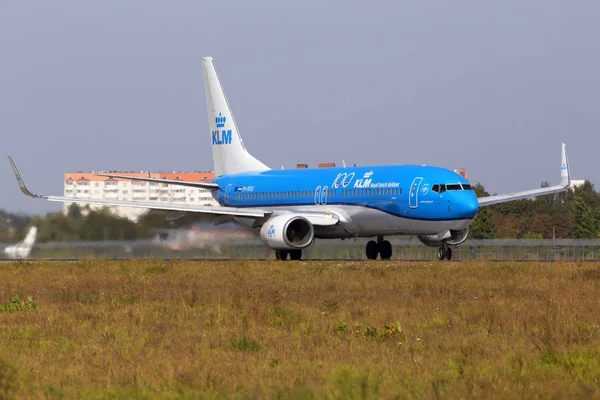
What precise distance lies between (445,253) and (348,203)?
3915mm

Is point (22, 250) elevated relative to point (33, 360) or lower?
elevated

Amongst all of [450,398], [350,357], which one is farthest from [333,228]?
[450,398]

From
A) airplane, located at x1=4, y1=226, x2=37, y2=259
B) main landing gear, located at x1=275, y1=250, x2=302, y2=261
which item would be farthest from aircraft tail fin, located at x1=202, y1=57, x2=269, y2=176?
airplane, located at x1=4, y1=226, x2=37, y2=259

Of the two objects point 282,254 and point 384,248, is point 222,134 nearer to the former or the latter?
point 282,254

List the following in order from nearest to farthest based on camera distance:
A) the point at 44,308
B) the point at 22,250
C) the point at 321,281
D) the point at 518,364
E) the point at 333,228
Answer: the point at 518,364, the point at 44,308, the point at 321,281, the point at 333,228, the point at 22,250

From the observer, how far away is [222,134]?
50.8m

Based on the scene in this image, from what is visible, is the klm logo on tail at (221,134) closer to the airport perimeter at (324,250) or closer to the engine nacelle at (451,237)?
the airport perimeter at (324,250)

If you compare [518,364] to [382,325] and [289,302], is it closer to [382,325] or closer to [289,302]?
[382,325]

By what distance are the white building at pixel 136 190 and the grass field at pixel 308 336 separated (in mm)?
15274

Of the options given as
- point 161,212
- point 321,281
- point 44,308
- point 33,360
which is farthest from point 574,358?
point 161,212

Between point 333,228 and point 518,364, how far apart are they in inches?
1169

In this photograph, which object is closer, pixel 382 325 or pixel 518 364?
pixel 518 364

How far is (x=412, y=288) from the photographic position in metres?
24.2

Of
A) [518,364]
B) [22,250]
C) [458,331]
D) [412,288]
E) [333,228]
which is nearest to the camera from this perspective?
[518,364]
